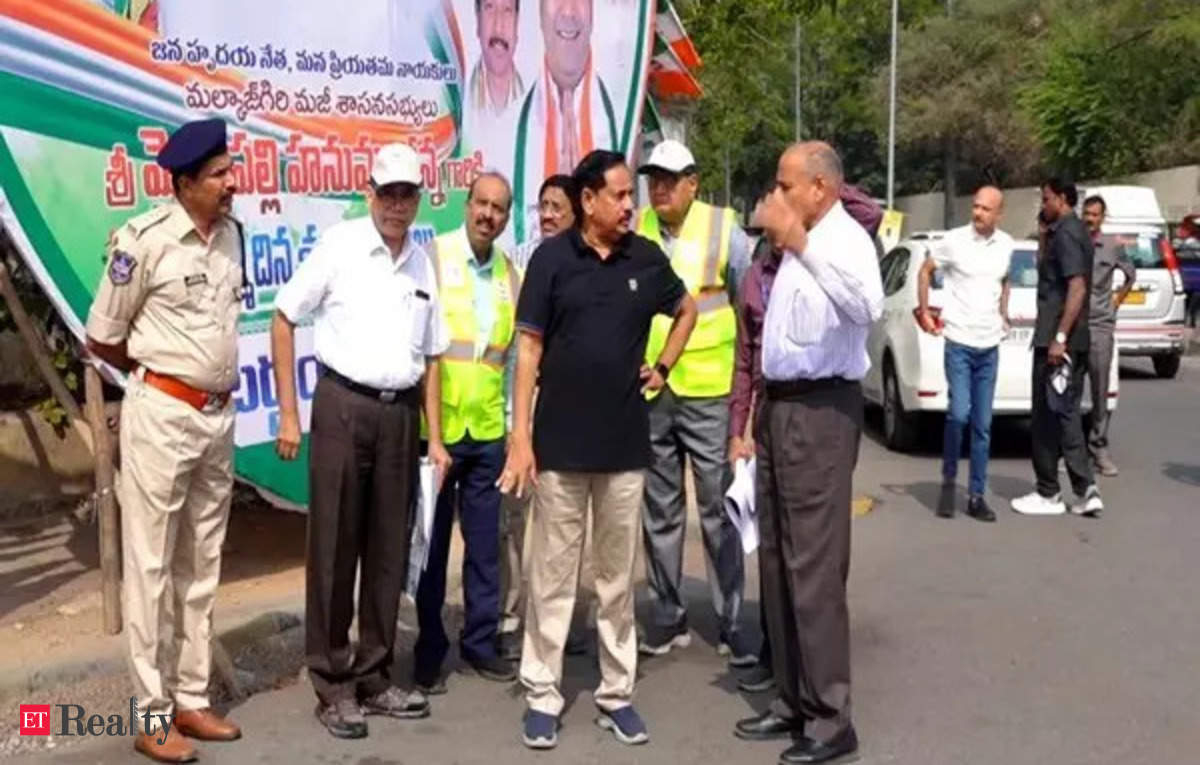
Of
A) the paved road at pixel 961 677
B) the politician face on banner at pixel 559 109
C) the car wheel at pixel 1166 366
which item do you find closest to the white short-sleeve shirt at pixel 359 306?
the paved road at pixel 961 677

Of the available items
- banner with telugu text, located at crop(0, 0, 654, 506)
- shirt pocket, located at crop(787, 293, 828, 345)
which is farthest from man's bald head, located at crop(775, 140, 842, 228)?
banner with telugu text, located at crop(0, 0, 654, 506)

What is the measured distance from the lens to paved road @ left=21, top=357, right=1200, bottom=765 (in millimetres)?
4781

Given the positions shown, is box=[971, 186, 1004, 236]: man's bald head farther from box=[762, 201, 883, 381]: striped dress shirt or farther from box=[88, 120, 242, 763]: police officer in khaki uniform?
box=[88, 120, 242, 763]: police officer in khaki uniform

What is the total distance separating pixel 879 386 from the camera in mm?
11531

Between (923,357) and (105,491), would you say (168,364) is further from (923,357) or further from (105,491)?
(923,357)

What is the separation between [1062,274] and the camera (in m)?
8.34

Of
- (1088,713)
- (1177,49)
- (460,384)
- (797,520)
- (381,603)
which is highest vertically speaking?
(1177,49)

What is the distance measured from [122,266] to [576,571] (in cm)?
175

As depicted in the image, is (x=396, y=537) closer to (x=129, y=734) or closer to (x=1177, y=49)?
(x=129, y=734)

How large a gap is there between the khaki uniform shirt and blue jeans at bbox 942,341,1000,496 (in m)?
5.04

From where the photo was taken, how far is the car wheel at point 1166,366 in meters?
15.8

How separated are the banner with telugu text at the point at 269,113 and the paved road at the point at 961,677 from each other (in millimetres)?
1503

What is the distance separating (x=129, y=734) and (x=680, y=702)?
1909mm

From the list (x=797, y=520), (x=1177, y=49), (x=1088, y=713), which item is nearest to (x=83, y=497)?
(x=797, y=520)
